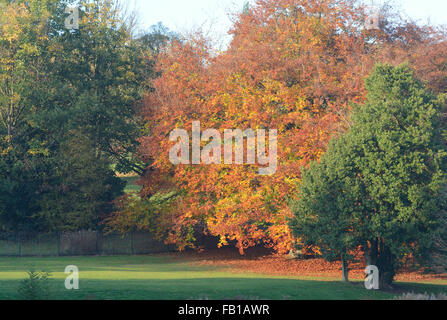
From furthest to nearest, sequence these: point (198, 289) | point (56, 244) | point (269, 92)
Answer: point (56, 244) < point (269, 92) < point (198, 289)

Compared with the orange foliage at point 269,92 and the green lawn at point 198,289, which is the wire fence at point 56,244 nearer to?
the orange foliage at point 269,92

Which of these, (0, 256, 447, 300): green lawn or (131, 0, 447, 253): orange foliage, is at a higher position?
(131, 0, 447, 253): orange foliage

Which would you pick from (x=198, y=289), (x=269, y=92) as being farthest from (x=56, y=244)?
(x=198, y=289)

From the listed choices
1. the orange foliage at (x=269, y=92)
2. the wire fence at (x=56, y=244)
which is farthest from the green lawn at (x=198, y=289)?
the wire fence at (x=56, y=244)

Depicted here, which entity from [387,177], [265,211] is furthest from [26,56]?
[387,177]

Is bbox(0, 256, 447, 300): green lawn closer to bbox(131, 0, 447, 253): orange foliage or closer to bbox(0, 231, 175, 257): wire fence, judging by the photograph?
bbox(131, 0, 447, 253): orange foliage

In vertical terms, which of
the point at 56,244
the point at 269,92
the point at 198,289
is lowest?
the point at 198,289

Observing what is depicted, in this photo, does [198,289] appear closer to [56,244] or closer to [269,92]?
[269,92]

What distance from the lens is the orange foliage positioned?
28266 millimetres

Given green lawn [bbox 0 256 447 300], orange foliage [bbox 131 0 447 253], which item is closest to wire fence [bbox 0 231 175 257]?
orange foliage [bbox 131 0 447 253]

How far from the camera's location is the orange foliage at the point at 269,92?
28.3m

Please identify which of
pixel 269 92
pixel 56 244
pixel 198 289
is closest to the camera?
pixel 198 289

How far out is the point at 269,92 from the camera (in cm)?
2959

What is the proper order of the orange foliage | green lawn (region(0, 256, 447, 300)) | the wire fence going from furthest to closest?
the wire fence < the orange foliage < green lawn (region(0, 256, 447, 300))
